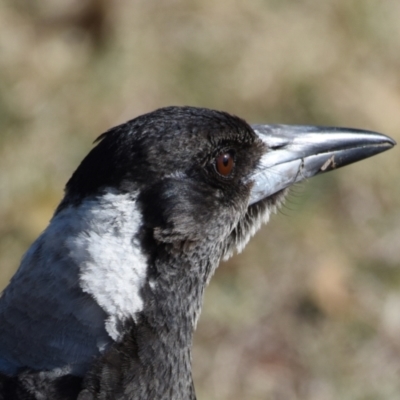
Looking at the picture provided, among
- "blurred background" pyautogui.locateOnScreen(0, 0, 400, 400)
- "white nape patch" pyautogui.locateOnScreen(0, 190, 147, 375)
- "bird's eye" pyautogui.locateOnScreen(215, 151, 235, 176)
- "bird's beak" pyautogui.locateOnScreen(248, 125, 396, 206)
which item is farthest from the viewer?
"blurred background" pyautogui.locateOnScreen(0, 0, 400, 400)

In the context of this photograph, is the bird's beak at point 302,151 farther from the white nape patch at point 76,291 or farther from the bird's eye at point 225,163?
the white nape patch at point 76,291

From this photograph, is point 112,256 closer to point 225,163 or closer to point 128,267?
point 128,267

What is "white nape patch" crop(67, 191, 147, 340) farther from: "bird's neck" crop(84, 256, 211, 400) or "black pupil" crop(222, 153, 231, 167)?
"black pupil" crop(222, 153, 231, 167)

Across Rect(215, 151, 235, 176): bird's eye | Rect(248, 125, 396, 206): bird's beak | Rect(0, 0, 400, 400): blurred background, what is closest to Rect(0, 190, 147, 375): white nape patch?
Rect(215, 151, 235, 176): bird's eye

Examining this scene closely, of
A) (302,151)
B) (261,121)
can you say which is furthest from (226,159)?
(261,121)

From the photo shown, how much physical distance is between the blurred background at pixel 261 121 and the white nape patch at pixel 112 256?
179cm

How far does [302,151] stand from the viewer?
10.2ft

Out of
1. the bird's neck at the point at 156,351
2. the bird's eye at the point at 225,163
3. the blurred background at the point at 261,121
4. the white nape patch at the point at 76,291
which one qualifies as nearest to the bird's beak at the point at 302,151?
the bird's eye at the point at 225,163

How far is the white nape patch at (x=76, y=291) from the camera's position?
2.52 meters

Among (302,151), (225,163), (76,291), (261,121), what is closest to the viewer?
(76,291)

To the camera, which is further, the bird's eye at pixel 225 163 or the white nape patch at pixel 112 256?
the bird's eye at pixel 225 163

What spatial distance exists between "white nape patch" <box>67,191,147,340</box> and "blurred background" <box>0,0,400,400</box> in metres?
1.79

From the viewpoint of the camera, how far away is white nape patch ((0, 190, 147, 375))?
2.52m

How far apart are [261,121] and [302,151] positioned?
8.02 feet
